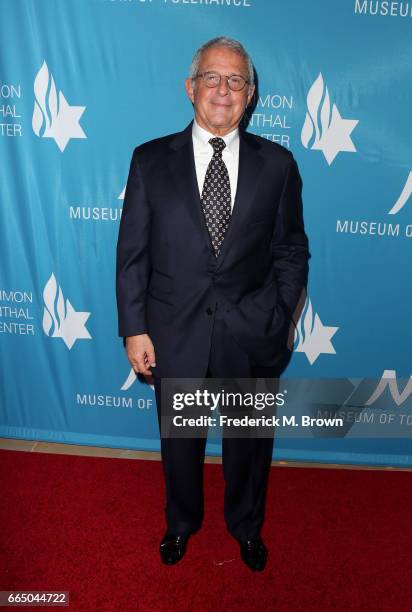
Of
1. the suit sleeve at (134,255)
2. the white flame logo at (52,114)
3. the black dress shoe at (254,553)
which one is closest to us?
the suit sleeve at (134,255)

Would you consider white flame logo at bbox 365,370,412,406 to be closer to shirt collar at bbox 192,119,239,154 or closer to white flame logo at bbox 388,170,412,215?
white flame logo at bbox 388,170,412,215

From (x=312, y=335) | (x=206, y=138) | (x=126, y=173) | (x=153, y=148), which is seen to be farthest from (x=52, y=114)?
(x=312, y=335)

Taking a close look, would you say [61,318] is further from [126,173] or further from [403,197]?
[403,197]

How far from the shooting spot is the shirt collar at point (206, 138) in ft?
6.70

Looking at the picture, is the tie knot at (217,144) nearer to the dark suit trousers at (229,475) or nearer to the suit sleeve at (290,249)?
the suit sleeve at (290,249)

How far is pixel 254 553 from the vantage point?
2391 mm

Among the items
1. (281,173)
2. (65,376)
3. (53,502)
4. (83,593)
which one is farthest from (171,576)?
(281,173)

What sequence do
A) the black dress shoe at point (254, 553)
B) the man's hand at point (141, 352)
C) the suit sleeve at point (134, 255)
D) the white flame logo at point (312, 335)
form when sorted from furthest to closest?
the white flame logo at point (312, 335) → the black dress shoe at point (254, 553) → the man's hand at point (141, 352) → the suit sleeve at point (134, 255)

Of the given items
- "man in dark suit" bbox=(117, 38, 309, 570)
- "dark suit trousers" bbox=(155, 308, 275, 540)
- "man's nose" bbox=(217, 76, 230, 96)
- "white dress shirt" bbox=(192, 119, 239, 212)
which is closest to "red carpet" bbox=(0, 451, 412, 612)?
"dark suit trousers" bbox=(155, 308, 275, 540)

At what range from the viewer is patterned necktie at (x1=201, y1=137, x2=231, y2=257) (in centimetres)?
200

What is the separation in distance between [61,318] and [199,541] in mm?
1390

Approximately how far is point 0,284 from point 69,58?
1.24 metres

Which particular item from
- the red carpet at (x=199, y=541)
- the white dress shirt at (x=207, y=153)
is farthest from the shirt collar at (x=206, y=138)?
the red carpet at (x=199, y=541)

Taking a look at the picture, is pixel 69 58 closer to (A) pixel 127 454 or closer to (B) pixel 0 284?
(B) pixel 0 284
